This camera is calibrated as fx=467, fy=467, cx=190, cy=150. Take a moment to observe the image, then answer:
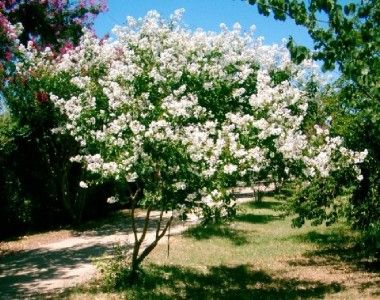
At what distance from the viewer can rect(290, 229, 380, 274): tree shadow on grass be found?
13.6 metres

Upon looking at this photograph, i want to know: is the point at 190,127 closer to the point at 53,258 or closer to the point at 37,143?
the point at 53,258

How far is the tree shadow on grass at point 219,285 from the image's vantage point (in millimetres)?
10297

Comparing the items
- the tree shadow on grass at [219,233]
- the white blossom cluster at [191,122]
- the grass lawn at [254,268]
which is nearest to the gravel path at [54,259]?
the tree shadow on grass at [219,233]

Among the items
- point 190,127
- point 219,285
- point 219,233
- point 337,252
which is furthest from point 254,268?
point 190,127

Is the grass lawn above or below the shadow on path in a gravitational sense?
below

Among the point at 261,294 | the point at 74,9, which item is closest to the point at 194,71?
the point at 261,294

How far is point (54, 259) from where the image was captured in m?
13.6

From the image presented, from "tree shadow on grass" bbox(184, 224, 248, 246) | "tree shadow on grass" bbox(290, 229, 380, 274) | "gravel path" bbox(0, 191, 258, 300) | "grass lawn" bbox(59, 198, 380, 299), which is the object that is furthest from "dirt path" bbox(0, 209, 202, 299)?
"tree shadow on grass" bbox(290, 229, 380, 274)

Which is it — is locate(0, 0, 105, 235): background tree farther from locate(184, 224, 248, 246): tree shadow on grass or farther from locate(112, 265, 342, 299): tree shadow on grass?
locate(112, 265, 342, 299): tree shadow on grass

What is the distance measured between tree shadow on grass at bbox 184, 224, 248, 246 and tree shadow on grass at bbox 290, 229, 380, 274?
2320 millimetres

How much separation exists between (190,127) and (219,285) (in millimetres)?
4553

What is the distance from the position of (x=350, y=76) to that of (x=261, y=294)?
7263 millimetres

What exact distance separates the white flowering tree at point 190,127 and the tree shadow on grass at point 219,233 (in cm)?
697

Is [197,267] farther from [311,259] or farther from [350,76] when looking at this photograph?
[350,76]
